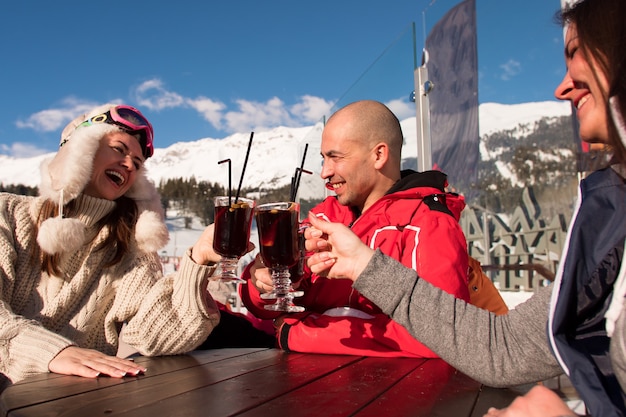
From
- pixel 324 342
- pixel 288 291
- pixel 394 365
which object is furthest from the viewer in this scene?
pixel 324 342

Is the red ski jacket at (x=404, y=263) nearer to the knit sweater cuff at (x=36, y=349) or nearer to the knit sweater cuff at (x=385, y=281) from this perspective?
the knit sweater cuff at (x=385, y=281)

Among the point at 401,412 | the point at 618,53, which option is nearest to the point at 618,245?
the point at 618,53

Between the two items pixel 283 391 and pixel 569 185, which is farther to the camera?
pixel 569 185

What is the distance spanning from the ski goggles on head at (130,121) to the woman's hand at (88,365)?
3.76 feet

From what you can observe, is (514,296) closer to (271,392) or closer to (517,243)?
(517,243)

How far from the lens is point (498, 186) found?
4469 mm

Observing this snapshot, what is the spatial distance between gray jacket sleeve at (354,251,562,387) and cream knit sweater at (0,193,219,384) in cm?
91

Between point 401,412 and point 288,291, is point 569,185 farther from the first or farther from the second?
point 401,412

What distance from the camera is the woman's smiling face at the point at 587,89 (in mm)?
1057

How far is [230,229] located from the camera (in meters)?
1.71

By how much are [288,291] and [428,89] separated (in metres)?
3.06

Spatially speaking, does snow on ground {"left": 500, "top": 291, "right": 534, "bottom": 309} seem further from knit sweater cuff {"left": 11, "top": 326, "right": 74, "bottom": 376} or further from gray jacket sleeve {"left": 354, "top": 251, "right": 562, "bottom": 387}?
knit sweater cuff {"left": 11, "top": 326, "right": 74, "bottom": 376}

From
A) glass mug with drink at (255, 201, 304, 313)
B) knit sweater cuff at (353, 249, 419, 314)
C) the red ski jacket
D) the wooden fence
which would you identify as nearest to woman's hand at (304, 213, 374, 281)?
knit sweater cuff at (353, 249, 419, 314)

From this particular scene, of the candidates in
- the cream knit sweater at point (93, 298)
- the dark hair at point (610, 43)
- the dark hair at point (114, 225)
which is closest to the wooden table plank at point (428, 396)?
the dark hair at point (610, 43)
